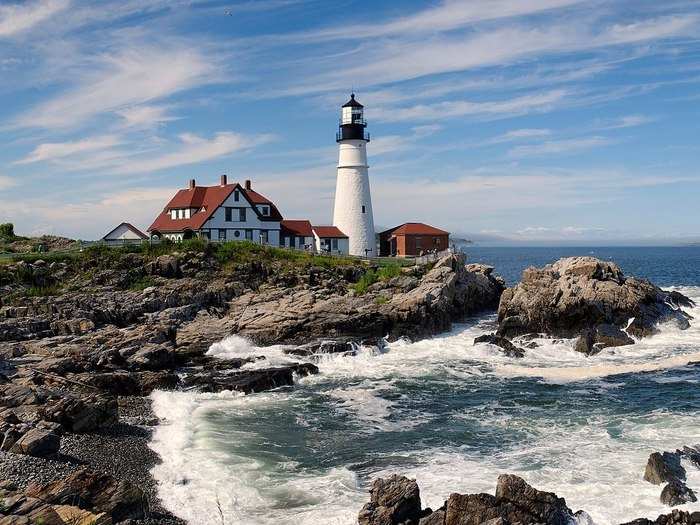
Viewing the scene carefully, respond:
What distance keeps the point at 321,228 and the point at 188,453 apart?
131 feet

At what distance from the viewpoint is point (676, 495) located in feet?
54.1

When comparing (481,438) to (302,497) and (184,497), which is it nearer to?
(302,497)

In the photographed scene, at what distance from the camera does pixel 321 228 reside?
59719 millimetres

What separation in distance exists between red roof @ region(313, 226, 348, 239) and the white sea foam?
25.7 meters

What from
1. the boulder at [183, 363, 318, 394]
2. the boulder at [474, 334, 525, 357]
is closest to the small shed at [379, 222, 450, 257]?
the boulder at [474, 334, 525, 357]

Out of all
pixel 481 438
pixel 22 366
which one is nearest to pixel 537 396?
pixel 481 438

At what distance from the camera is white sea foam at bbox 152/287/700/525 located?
17.1 meters

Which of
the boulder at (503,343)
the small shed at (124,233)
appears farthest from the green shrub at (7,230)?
the boulder at (503,343)

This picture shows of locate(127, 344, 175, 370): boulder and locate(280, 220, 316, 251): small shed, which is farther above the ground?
locate(280, 220, 316, 251): small shed

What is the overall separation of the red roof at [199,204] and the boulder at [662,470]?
43.3 meters

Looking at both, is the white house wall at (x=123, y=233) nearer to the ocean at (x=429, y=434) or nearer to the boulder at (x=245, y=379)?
the ocean at (x=429, y=434)

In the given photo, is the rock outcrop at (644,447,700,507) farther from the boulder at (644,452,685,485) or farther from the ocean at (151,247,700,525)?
the ocean at (151,247,700,525)

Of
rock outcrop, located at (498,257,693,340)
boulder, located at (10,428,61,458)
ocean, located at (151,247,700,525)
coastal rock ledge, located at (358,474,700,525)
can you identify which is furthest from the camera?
rock outcrop, located at (498,257,693,340)

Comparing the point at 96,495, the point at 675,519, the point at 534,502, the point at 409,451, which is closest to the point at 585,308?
the point at 409,451
